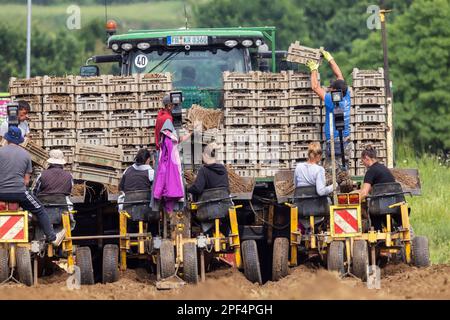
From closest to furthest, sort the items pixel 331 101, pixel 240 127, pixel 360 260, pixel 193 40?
pixel 360 260
pixel 331 101
pixel 240 127
pixel 193 40

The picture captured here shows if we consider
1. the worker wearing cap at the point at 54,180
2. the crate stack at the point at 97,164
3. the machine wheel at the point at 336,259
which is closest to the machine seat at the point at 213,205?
the crate stack at the point at 97,164

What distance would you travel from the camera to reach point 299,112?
23.5 m

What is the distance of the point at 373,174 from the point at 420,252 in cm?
133

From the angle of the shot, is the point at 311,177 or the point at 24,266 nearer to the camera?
the point at 24,266

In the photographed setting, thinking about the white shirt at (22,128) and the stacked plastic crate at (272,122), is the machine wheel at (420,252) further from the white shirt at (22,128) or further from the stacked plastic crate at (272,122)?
the white shirt at (22,128)

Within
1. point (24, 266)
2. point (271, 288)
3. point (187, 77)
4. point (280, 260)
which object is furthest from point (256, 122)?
point (24, 266)

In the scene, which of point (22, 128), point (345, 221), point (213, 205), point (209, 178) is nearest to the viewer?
point (345, 221)

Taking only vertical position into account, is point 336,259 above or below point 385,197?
below

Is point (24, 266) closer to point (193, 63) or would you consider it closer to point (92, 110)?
point (92, 110)

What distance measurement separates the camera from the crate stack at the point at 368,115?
→ 2350 centimetres

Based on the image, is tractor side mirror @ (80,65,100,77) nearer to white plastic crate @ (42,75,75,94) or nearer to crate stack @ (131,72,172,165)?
white plastic crate @ (42,75,75,94)

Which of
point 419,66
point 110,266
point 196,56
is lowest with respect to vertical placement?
point 110,266

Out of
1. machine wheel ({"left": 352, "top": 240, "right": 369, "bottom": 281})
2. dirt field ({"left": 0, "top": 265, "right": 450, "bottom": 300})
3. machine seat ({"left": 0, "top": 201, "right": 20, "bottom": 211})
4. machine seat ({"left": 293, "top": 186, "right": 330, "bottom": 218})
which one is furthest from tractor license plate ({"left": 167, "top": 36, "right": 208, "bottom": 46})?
machine wheel ({"left": 352, "top": 240, "right": 369, "bottom": 281})

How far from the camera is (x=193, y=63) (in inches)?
1011
